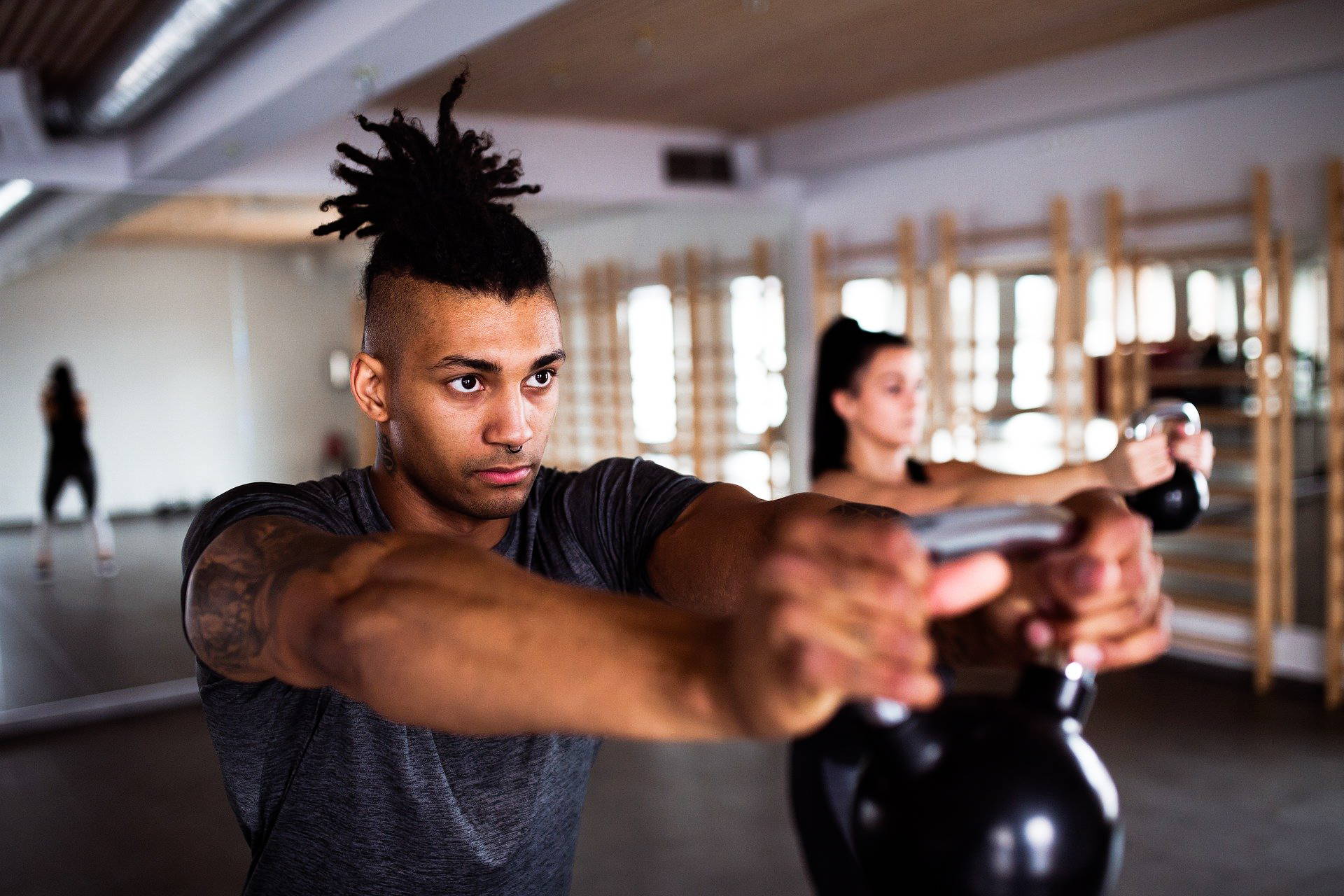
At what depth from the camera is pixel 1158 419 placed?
191 centimetres

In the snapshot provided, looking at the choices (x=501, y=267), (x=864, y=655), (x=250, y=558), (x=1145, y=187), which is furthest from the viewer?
(x=1145, y=187)

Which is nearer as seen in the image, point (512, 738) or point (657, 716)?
point (657, 716)

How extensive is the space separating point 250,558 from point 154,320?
4.68 m

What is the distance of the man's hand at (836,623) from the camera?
0.55 m

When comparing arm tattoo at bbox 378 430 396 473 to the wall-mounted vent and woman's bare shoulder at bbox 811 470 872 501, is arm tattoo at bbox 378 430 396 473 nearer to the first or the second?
woman's bare shoulder at bbox 811 470 872 501

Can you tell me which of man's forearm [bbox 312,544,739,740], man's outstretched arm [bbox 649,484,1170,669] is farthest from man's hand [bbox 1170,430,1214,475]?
man's forearm [bbox 312,544,739,740]

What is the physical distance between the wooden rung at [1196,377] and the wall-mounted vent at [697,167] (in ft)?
9.58

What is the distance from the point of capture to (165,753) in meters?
4.38

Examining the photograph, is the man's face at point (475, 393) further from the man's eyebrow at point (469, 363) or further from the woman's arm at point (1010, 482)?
the woman's arm at point (1010, 482)

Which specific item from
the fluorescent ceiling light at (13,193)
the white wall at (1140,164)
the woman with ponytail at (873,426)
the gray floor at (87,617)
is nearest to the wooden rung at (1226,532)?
the white wall at (1140,164)

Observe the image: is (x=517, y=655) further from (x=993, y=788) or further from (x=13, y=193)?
(x=13, y=193)

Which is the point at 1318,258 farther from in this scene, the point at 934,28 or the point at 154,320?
the point at 154,320

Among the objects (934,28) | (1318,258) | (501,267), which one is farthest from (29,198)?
(1318,258)

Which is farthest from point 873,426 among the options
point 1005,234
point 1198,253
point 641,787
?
point 1005,234
